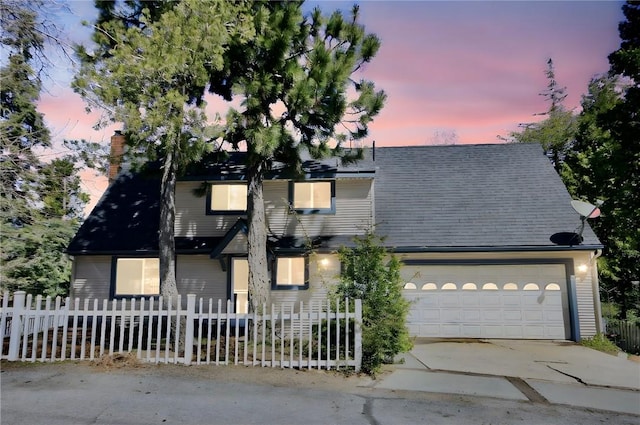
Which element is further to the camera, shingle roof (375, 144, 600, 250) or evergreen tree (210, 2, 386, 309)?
shingle roof (375, 144, 600, 250)

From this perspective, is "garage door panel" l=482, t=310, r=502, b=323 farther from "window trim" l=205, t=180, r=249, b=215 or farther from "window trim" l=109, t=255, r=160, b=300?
"window trim" l=109, t=255, r=160, b=300

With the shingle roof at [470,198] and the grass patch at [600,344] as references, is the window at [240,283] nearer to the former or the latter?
the shingle roof at [470,198]

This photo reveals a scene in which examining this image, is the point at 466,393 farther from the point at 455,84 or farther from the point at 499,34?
the point at 455,84

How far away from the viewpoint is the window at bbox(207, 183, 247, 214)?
1438cm

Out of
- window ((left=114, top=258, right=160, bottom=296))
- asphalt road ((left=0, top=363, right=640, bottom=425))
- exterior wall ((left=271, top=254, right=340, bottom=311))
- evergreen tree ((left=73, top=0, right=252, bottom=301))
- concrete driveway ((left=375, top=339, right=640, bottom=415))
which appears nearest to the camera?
asphalt road ((left=0, top=363, right=640, bottom=425))

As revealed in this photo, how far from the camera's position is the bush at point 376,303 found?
7727mm

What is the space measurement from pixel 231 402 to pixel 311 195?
901cm

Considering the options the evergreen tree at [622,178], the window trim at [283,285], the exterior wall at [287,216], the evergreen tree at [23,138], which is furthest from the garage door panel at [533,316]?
the evergreen tree at [23,138]

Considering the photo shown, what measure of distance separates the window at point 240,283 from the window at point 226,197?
5.78 feet

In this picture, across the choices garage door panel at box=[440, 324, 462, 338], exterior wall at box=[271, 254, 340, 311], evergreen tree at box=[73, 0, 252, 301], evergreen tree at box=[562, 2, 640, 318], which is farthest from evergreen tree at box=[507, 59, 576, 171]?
evergreen tree at box=[73, 0, 252, 301]

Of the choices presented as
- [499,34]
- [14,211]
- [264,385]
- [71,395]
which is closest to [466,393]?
A: [264,385]

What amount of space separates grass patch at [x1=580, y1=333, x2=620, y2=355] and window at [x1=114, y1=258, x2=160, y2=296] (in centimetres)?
1284

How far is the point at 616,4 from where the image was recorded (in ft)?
43.4

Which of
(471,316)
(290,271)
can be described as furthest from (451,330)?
(290,271)
